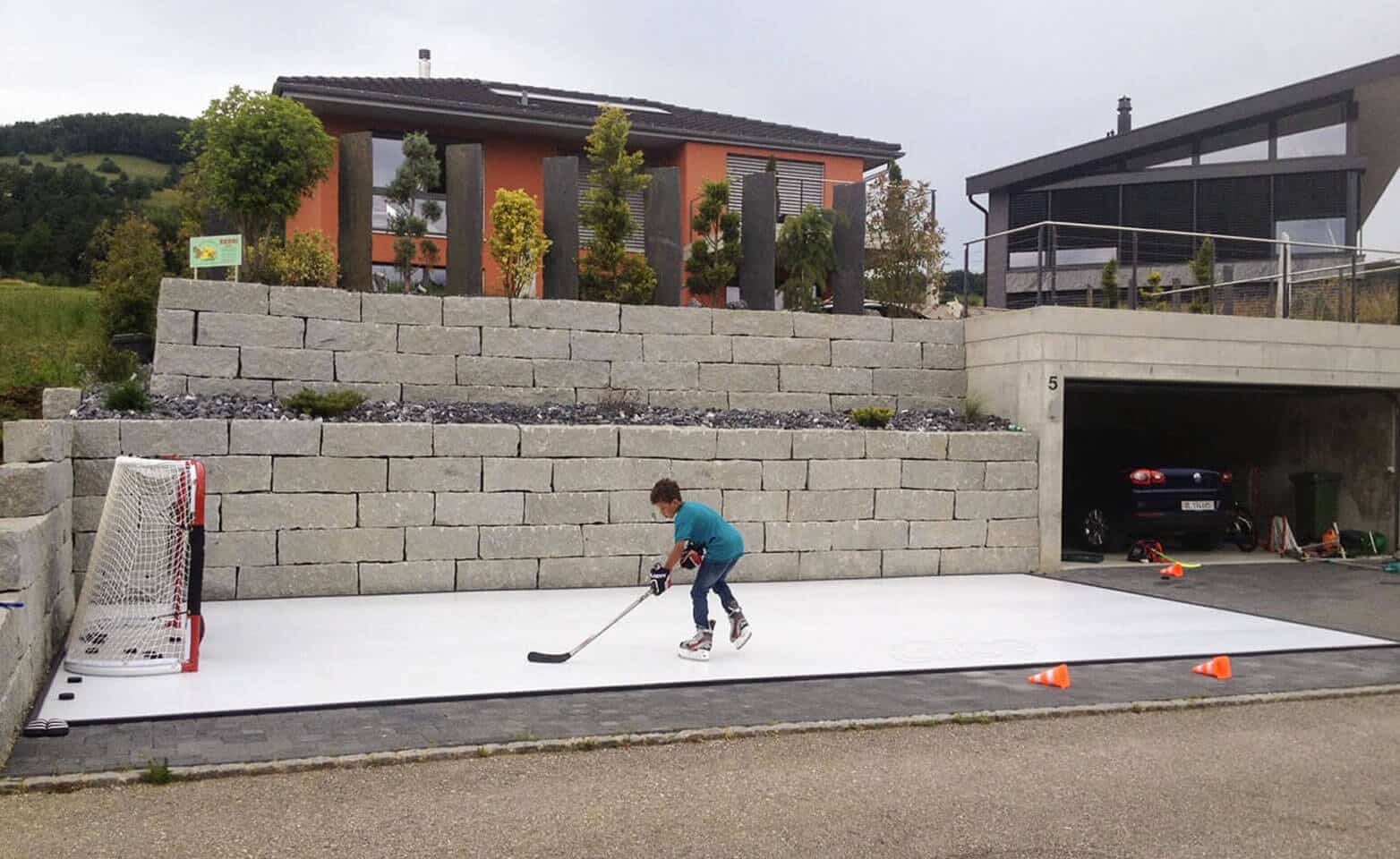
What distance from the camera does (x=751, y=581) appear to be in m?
12.2

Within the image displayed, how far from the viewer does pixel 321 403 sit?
36.4 ft

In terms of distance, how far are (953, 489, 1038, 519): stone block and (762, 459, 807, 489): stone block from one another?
1949mm

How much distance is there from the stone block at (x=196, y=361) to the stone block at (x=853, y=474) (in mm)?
6124

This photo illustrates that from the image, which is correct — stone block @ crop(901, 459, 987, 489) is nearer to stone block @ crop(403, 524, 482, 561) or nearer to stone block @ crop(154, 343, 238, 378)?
stone block @ crop(403, 524, 482, 561)

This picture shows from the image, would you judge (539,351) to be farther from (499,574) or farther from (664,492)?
(664,492)

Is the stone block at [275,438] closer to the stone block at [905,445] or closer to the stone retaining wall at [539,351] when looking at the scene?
the stone retaining wall at [539,351]

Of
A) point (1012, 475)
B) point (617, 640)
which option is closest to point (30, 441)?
point (617, 640)

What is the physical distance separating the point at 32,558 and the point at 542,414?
673 centimetres

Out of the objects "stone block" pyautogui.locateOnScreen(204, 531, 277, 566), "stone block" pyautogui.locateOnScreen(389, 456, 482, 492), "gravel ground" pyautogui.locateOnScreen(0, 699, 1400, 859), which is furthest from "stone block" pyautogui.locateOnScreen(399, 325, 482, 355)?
"gravel ground" pyautogui.locateOnScreen(0, 699, 1400, 859)

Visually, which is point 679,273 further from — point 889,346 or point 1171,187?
point 1171,187

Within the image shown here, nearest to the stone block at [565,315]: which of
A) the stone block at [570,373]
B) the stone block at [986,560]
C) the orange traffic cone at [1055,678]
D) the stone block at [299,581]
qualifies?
the stone block at [570,373]

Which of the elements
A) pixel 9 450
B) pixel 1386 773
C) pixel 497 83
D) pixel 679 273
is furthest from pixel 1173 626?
pixel 497 83

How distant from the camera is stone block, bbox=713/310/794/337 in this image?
13.8 metres

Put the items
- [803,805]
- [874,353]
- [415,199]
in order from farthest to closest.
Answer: [415,199]
[874,353]
[803,805]
